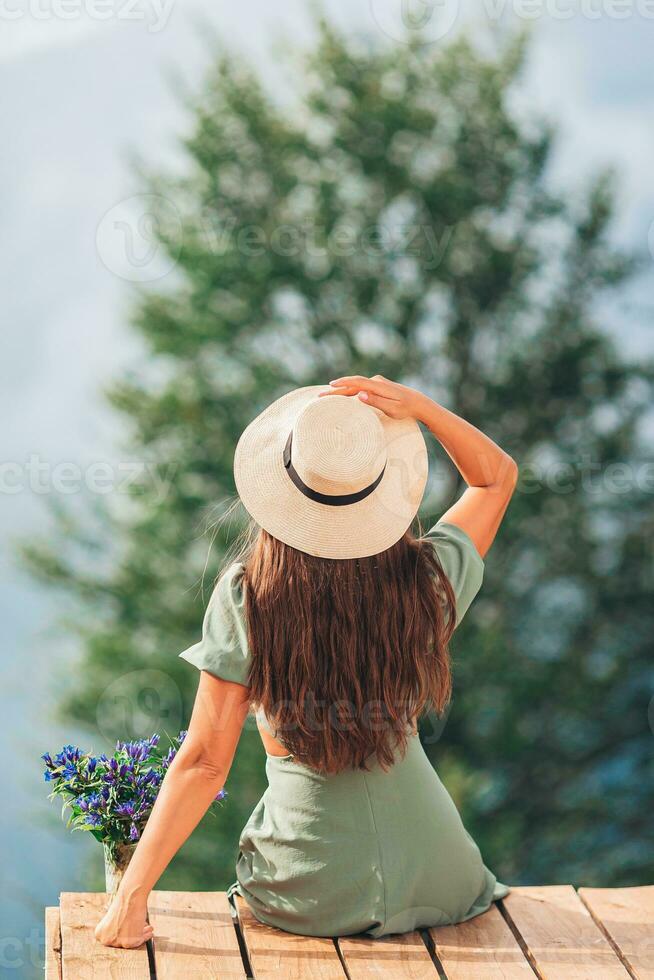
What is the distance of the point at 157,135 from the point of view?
5254 mm

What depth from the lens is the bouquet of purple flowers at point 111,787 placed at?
1796mm

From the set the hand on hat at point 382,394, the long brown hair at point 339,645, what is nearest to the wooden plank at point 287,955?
the long brown hair at point 339,645

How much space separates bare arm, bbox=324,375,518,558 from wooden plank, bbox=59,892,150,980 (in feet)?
2.54

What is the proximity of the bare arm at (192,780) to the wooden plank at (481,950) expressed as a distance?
0.41 m

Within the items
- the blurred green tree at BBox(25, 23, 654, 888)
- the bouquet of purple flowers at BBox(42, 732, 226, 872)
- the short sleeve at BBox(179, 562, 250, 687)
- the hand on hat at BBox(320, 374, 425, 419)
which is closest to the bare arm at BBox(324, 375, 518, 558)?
the hand on hat at BBox(320, 374, 425, 419)

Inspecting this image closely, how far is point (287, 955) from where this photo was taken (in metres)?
1.71

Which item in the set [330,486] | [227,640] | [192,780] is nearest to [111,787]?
[192,780]

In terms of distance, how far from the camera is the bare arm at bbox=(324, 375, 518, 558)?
176cm

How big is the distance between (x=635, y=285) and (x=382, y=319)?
3.71 ft

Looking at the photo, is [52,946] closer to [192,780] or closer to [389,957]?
[192,780]

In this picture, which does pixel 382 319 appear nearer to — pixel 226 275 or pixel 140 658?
pixel 226 275

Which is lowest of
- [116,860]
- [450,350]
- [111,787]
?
[116,860]

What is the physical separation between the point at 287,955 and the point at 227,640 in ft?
1.52

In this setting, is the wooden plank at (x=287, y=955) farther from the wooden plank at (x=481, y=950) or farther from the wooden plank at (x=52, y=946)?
the wooden plank at (x=52, y=946)
